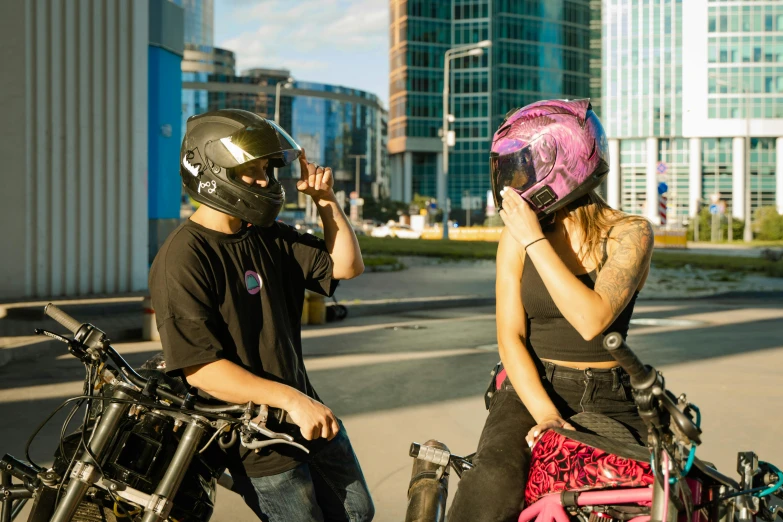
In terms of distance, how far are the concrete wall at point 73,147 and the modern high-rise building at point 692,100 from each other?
79.5 metres

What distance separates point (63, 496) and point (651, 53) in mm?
113325

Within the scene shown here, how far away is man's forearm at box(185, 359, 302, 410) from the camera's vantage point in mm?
2822

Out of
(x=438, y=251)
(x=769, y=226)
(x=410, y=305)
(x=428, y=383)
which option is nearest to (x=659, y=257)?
(x=438, y=251)

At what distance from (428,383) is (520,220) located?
650 centimetres

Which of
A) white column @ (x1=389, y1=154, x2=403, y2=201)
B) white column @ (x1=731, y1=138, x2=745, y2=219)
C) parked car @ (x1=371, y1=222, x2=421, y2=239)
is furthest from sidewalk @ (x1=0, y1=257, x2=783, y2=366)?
white column @ (x1=389, y1=154, x2=403, y2=201)

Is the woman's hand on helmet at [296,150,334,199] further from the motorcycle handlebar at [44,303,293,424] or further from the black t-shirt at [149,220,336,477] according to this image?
the motorcycle handlebar at [44,303,293,424]

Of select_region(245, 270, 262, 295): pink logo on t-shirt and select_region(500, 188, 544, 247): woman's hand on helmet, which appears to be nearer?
select_region(500, 188, 544, 247): woman's hand on helmet

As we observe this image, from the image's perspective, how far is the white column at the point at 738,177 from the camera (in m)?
100

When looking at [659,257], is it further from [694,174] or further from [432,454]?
[694,174]

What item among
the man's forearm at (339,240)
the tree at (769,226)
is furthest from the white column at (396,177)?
the man's forearm at (339,240)

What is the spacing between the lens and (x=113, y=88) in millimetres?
16312

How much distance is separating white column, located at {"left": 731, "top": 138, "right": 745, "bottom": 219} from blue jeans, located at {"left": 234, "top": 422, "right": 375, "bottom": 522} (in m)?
103

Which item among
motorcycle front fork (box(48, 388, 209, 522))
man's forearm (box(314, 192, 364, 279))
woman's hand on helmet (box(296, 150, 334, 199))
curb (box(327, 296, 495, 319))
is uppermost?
woman's hand on helmet (box(296, 150, 334, 199))

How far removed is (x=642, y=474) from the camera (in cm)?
258
